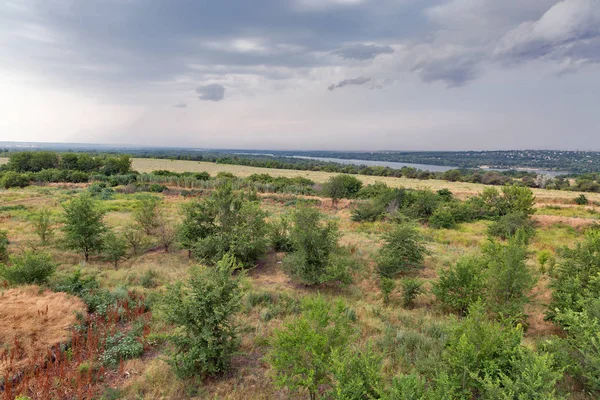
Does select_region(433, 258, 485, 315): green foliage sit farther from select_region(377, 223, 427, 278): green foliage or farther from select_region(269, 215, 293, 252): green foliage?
select_region(269, 215, 293, 252): green foliage

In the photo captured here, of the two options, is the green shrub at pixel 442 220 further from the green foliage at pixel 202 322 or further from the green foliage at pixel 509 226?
the green foliage at pixel 202 322

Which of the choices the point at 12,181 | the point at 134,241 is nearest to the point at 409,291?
the point at 134,241

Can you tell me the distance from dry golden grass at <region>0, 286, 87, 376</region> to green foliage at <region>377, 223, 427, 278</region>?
1114 cm

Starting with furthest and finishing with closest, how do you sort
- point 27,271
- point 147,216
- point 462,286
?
1. point 147,216
2. point 462,286
3. point 27,271

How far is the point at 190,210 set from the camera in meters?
14.1

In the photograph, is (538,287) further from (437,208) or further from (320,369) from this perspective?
(437,208)

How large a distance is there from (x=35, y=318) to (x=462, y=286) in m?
12.3

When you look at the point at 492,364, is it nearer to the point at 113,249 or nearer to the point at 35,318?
the point at 35,318

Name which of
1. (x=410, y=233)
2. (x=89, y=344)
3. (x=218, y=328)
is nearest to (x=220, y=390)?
(x=218, y=328)

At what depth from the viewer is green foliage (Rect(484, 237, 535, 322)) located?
27.6ft

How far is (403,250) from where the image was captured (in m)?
13.2

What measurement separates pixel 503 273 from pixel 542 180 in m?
81.1

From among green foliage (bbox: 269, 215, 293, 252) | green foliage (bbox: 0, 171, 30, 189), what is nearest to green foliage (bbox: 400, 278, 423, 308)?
green foliage (bbox: 269, 215, 293, 252)

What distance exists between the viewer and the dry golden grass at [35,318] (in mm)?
6453
